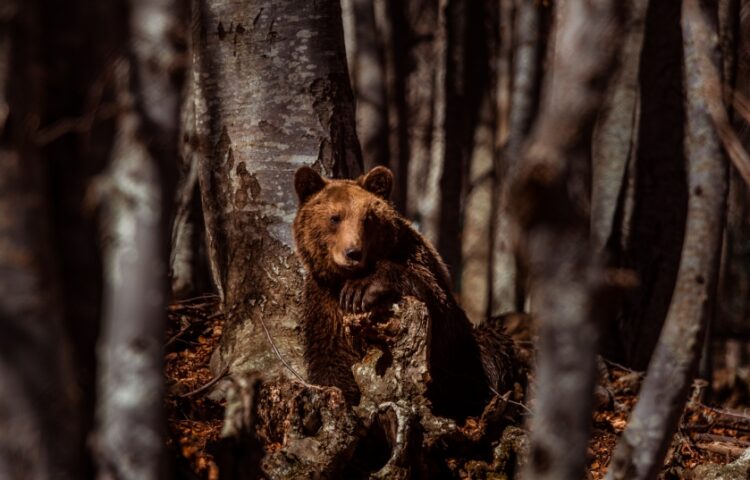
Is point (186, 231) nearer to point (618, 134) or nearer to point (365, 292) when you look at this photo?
point (618, 134)

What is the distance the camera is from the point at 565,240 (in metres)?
2.77

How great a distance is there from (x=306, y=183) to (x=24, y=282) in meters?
3.23

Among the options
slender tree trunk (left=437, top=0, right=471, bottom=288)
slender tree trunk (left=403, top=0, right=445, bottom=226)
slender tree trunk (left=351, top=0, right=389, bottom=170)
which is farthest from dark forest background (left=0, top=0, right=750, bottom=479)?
slender tree trunk (left=403, top=0, right=445, bottom=226)

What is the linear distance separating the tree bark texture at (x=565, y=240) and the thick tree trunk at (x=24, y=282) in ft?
4.50

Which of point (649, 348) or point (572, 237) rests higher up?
point (572, 237)

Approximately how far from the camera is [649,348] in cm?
917

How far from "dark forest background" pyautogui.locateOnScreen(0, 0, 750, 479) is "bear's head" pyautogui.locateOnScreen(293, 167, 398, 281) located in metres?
0.20

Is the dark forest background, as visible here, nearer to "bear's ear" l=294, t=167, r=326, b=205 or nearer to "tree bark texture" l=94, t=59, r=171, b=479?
"tree bark texture" l=94, t=59, r=171, b=479

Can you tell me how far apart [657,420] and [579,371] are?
71 centimetres

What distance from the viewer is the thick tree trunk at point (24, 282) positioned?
2.72 m

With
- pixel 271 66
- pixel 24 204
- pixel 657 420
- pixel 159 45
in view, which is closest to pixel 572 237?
pixel 657 420

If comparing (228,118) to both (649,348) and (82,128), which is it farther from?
(649,348)

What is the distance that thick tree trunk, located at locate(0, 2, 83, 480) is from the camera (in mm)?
2719

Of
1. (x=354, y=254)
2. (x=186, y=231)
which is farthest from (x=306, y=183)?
(x=186, y=231)
